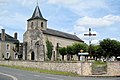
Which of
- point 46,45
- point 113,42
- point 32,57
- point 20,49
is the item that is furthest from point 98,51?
point 20,49

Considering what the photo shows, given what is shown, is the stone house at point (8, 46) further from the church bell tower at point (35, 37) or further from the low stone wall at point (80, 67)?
the low stone wall at point (80, 67)

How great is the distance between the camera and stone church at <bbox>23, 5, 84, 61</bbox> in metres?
70.2

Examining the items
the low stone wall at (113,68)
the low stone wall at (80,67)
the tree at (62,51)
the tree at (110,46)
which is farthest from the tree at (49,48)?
the low stone wall at (113,68)

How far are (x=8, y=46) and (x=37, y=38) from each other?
13644 millimetres

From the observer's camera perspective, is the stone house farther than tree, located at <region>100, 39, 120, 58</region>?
Yes

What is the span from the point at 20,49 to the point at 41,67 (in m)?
39.8

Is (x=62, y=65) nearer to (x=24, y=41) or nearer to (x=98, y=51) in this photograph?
(x=98, y=51)

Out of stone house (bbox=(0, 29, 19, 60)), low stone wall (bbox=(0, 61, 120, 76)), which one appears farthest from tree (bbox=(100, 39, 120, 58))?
stone house (bbox=(0, 29, 19, 60))

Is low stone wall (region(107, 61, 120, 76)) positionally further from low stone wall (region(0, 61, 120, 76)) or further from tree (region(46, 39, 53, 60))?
tree (region(46, 39, 53, 60))

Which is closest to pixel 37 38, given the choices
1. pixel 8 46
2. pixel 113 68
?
pixel 8 46

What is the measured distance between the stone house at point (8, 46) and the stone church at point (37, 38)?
7487 millimetres

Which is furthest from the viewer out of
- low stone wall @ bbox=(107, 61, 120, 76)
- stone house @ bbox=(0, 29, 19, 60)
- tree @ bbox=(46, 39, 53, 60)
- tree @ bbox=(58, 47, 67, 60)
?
stone house @ bbox=(0, 29, 19, 60)

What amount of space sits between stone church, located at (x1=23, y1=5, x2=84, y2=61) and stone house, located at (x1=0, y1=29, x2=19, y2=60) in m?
7.49

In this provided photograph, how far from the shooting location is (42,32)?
70625 mm
